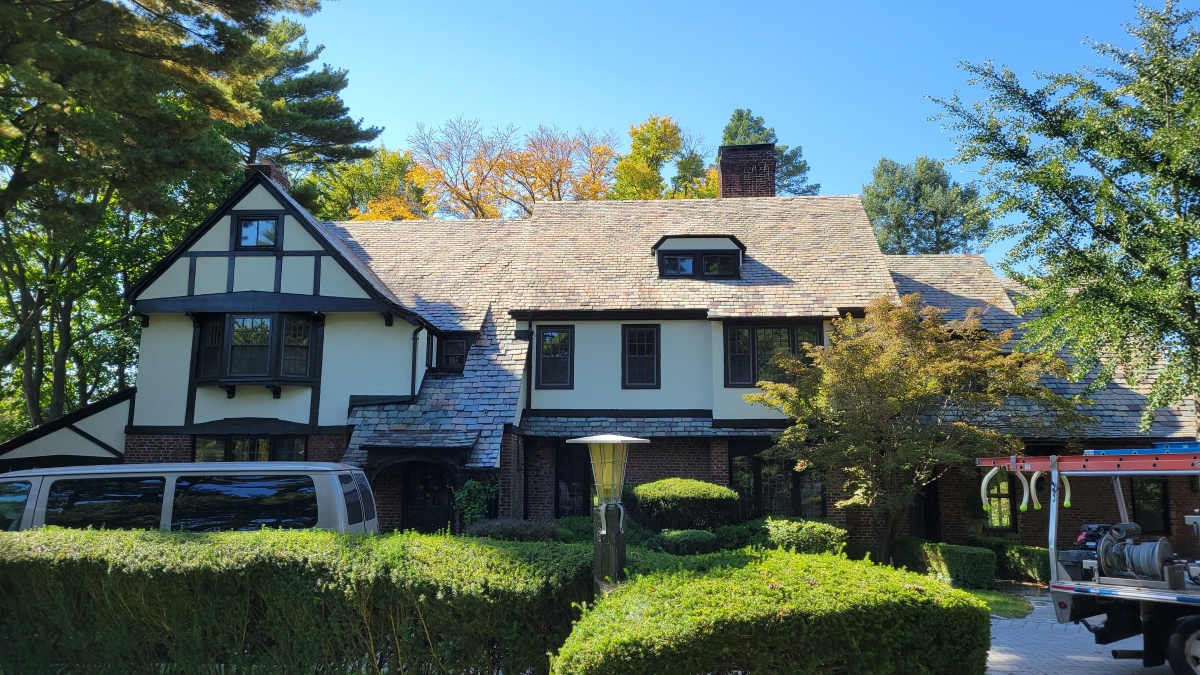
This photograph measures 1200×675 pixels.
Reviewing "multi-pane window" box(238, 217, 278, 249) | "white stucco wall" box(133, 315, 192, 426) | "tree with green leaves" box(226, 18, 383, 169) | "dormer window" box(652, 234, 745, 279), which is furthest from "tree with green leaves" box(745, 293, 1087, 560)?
"tree with green leaves" box(226, 18, 383, 169)

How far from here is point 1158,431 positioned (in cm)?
1708

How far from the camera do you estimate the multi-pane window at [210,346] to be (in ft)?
59.6

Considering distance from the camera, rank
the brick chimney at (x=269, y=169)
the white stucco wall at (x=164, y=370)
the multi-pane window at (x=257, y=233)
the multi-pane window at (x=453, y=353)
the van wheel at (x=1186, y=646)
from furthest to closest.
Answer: the brick chimney at (x=269, y=169)
the multi-pane window at (x=453, y=353)
the multi-pane window at (x=257, y=233)
the white stucco wall at (x=164, y=370)
the van wheel at (x=1186, y=646)

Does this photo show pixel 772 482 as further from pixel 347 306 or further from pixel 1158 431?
pixel 347 306

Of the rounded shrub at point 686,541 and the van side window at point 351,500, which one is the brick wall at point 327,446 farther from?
the rounded shrub at point 686,541

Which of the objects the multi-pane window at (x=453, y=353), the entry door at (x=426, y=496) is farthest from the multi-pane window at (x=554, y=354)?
the entry door at (x=426, y=496)

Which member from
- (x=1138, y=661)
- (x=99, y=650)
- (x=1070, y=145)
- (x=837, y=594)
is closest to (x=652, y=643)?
(x=837, y=594)

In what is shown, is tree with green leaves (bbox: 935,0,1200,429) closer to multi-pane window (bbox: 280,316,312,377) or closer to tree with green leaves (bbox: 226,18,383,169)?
multi-pane window (bbox: 280,316,312,377)

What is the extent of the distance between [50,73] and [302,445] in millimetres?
8861

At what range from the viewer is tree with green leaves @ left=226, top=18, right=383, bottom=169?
3172 cm

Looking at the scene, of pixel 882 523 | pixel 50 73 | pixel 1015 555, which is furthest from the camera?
pixel 882 523

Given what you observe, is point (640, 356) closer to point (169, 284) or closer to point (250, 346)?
point (250, 346)

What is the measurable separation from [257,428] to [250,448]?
0.67 meters

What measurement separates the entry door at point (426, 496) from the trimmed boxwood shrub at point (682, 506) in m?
4.36
